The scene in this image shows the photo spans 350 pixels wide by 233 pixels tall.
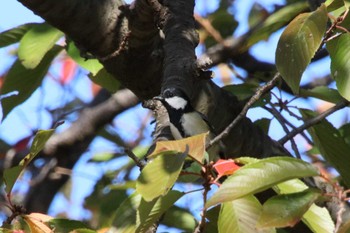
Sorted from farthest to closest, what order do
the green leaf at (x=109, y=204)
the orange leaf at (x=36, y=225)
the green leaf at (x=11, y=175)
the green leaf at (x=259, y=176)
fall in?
the green leaf at (x=109, y=204) → the green leaf at (x=11, y=175) → the orange leaf at (x=36, y=225) → the green leaf at (x=259, y=176)

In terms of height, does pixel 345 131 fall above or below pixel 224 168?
below

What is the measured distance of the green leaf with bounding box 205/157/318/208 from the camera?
60.6 inches

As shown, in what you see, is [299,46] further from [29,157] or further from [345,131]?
[345,131]

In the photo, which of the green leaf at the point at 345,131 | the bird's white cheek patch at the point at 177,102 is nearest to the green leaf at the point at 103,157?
the green leaf at the point at 345,131

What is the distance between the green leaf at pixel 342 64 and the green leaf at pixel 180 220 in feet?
3.95

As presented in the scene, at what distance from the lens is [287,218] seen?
156cm

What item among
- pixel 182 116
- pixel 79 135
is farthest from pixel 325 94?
Result: pixel 79 135

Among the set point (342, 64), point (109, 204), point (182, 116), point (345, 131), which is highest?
point (342, 64)

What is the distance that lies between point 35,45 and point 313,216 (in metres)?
1.60

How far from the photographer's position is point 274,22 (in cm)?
305

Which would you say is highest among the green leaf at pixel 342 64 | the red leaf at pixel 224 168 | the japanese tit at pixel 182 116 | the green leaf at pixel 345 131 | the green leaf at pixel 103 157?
the green leaf at pixel 342 64

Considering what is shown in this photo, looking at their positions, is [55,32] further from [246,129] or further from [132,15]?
[246,129]

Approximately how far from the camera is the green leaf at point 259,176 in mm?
1538

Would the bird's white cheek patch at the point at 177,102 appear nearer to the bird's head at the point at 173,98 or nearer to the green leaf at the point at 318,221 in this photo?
the bird's head at the point at 173,98
